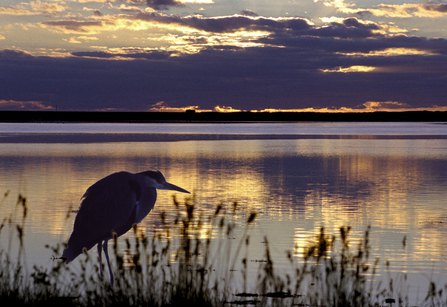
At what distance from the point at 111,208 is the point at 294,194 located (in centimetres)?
1195

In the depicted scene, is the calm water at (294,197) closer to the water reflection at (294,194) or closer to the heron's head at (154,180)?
the water reflection at (294,194)

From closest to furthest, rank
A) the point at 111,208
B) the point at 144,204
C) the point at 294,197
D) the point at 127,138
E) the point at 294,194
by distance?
Result: the point at 111,208
the point at 144,204
the point at 294,197
the point at 294,194
the point at 127,138

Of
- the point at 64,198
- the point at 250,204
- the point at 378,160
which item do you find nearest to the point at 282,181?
the point at 250,204

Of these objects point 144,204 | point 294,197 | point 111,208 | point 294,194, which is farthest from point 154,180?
point 294,194

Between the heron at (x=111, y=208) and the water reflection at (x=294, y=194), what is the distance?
7.55 feet

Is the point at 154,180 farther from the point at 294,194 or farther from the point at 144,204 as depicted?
the point at 294,194

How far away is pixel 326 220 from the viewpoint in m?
13.2

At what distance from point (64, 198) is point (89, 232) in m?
10.5

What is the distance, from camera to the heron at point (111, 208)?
633 cm

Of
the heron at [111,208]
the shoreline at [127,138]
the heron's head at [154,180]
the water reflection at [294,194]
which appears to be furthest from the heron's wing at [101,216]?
the shoreline at [127,138]

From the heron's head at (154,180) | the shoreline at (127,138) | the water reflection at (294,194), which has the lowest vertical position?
the shoreline at (127,138)

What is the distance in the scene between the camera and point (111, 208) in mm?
6344

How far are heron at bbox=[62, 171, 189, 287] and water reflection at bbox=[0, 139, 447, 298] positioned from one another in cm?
230

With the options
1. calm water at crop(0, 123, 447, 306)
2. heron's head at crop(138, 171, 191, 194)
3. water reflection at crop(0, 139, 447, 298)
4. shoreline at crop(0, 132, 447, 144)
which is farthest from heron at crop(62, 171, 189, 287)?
shoreline at crop(0, 132, 447, 144)
